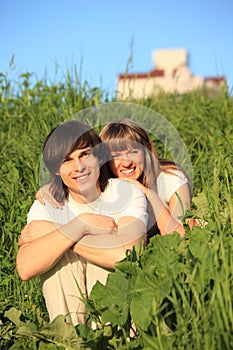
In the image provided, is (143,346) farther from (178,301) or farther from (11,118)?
(11,118)

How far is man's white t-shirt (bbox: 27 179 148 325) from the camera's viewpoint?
9.63 ft

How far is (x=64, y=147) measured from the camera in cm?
306

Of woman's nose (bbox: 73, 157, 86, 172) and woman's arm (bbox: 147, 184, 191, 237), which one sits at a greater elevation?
woman's nose (bbox: 73, 157, 86, 172)

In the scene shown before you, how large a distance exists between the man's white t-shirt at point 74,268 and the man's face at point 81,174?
0.21 feet

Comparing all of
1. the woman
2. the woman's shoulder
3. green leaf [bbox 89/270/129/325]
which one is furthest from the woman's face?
green leaf [bbox 89/270/129/325]

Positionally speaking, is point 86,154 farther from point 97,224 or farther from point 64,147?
point 97,224

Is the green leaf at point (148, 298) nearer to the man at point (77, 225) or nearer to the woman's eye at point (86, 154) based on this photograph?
the man at point (77, 225)

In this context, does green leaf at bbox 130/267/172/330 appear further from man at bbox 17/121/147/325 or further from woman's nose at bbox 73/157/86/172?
woman's nose at bbox 73/157/86/172

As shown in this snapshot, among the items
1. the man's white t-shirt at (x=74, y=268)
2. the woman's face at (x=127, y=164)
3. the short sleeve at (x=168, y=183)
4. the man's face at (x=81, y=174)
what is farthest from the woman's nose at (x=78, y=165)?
the short sleeve at (x=168, y=183)

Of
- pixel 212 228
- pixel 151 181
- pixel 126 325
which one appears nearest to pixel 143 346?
pixel 126 325

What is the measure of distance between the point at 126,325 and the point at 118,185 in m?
0.90

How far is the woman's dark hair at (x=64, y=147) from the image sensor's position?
306 cm

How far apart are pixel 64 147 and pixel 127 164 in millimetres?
645

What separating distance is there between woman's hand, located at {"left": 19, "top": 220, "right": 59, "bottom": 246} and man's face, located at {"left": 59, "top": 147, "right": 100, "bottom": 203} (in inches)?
10.1
